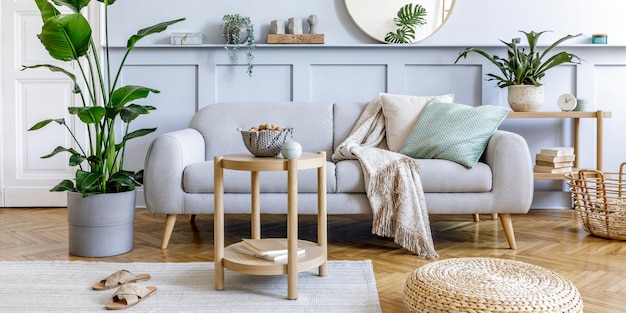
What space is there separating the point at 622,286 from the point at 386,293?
3.10 feet

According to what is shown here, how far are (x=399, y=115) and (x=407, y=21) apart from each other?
96 cm

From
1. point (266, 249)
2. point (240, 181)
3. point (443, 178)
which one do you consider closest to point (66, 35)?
point (240, 181)

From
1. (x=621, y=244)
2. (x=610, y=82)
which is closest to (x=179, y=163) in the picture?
(x=621, y=244)

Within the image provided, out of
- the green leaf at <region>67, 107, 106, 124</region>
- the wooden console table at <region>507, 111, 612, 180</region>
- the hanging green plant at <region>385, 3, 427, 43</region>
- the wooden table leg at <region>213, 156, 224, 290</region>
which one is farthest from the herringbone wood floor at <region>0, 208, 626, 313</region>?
the hanging green plant at <region>385, 3, 427, 43</region>

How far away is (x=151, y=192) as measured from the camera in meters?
2.93

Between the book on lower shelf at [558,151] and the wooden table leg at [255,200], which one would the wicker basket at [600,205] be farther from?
the wooden table leg at [255,200]

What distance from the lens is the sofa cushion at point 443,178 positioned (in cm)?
290

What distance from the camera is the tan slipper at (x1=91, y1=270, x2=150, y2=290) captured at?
2.28 m

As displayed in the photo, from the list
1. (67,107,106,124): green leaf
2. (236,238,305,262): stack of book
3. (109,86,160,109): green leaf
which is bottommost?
(236,238,305,262): stack of book

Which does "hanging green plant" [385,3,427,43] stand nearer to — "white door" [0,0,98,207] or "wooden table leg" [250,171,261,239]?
"wooden table leg" [250,171,261,239]

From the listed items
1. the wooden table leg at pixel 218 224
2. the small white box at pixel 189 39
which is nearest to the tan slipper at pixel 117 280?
the wooden table leg at pixel 218 224

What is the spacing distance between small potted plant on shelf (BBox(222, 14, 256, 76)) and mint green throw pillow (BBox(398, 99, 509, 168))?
4.45 ft

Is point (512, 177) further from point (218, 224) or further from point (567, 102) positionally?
point (218, 224)

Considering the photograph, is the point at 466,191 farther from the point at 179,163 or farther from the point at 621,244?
the point at 179,163
